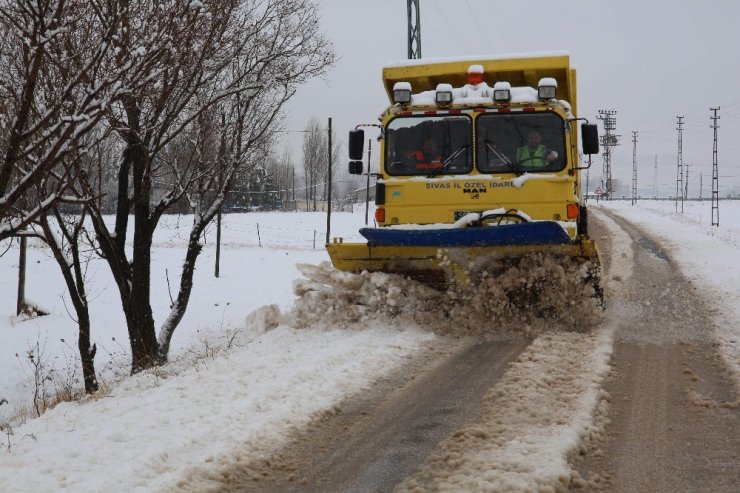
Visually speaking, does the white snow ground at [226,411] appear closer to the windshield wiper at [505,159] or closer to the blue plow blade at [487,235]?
the blue plow blade at [487,235]

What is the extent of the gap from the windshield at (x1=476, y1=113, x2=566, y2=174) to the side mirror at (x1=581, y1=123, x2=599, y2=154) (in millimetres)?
290

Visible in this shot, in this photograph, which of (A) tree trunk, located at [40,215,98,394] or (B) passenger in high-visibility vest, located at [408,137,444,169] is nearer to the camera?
(B) passenger in high-visibility vest, located at [408,137,444,169]

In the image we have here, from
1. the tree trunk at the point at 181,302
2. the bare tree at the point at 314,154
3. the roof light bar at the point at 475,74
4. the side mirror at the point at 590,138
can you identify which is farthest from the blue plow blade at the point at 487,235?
the bare tree at the point at 314,154

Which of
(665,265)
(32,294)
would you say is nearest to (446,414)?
(665,265)

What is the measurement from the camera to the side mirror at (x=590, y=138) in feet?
26.0

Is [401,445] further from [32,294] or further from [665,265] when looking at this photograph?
[32,294]

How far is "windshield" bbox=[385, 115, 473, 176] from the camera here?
26.8ft

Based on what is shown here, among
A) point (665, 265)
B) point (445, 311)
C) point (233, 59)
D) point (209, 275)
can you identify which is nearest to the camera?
point (445, 311)

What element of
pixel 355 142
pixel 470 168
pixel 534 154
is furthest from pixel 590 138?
pixel 355 142

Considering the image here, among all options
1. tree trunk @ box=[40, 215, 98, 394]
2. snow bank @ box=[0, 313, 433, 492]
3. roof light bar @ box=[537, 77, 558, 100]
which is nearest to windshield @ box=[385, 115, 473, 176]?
roof light bar @ box=[537, 77, 558, 100]

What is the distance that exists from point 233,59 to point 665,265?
377 inches

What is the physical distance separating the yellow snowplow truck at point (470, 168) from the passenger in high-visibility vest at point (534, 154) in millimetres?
12

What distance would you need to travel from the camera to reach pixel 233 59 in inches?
369

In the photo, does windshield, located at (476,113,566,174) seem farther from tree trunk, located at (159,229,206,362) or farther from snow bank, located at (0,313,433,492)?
tree trunk, located at (159,229,206,362)
